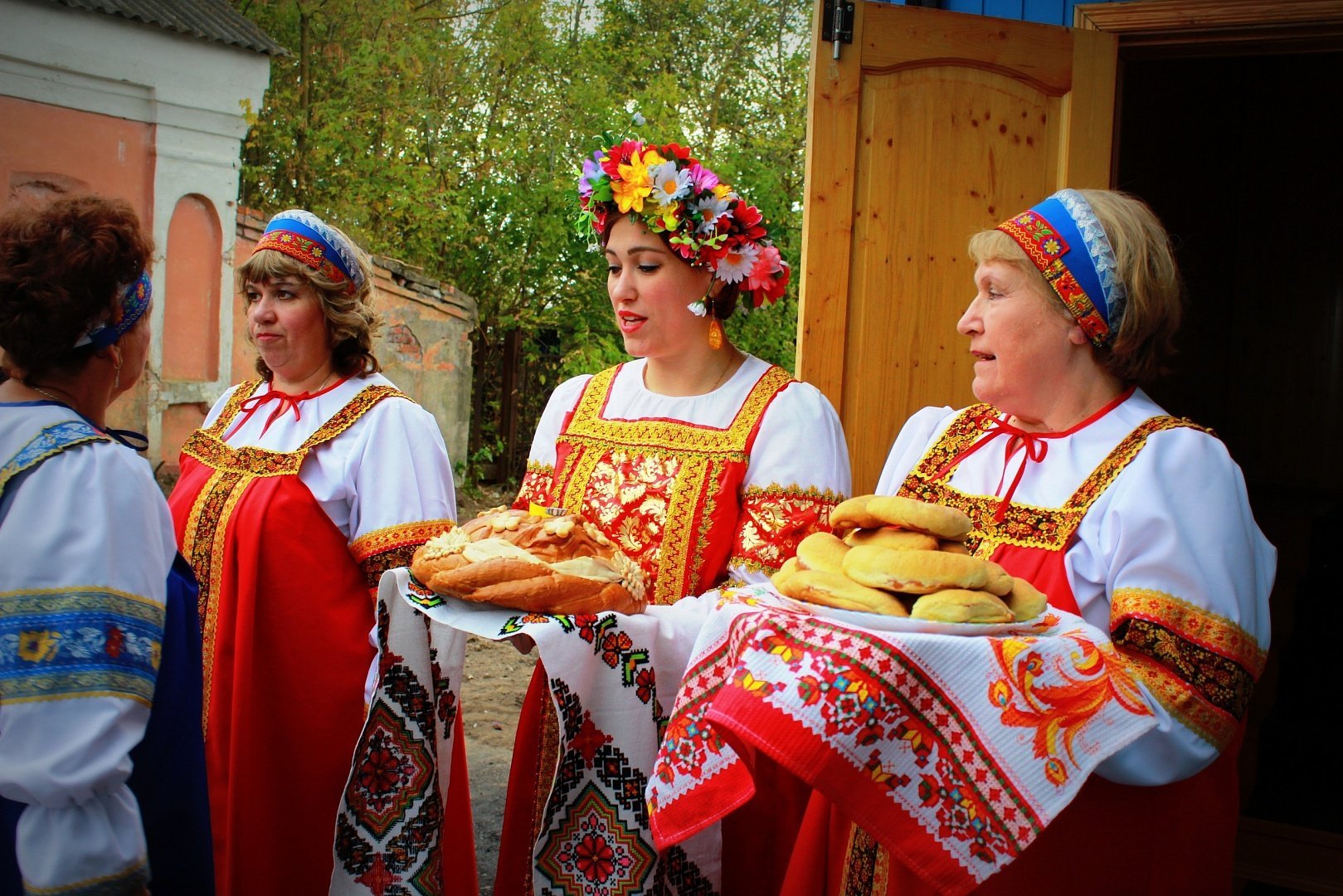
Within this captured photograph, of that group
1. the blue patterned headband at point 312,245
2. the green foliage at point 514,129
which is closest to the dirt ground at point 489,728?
the blue patterned headband at point 312,245

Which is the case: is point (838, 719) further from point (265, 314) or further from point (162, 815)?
point (265, 314)

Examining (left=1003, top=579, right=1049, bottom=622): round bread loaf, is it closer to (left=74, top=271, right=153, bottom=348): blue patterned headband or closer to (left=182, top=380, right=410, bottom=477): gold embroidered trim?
(left=74, top=271, right=153, bottom=348): blue patterned headband

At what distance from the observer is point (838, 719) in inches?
61.9

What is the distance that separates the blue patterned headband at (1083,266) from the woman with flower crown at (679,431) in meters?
0.79

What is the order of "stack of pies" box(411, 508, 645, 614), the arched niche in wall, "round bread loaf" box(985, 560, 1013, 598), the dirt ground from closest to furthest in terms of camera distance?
1. "round bread loaf" box(985, 560, 1013, 598)
2. "stack of pies" box(411, 508, 645, 614)
3. the dirt ground
4. the arched niche in wall

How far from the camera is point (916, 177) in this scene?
3758mm

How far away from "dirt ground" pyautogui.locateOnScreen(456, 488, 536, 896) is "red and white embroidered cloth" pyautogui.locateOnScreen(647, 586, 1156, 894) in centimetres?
238

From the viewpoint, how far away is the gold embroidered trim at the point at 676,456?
2.71 meters

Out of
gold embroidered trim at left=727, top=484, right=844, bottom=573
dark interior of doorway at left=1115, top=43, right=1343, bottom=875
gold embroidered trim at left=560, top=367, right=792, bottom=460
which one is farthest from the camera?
dark interior of doorway at left=1115, top=43, right=1343, bottom=875

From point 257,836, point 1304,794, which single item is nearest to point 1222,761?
point 257,836

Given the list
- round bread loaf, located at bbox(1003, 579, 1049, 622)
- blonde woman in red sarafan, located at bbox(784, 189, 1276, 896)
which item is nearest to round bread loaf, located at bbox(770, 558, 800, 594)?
round bread loaf, located at bbox(1003, 579, 1049, 622)

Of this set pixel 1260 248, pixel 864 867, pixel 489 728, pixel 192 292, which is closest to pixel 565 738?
pixel 864 867

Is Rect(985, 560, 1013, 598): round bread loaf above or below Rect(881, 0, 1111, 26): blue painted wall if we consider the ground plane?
below

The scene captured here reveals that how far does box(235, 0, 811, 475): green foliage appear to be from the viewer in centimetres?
1034
